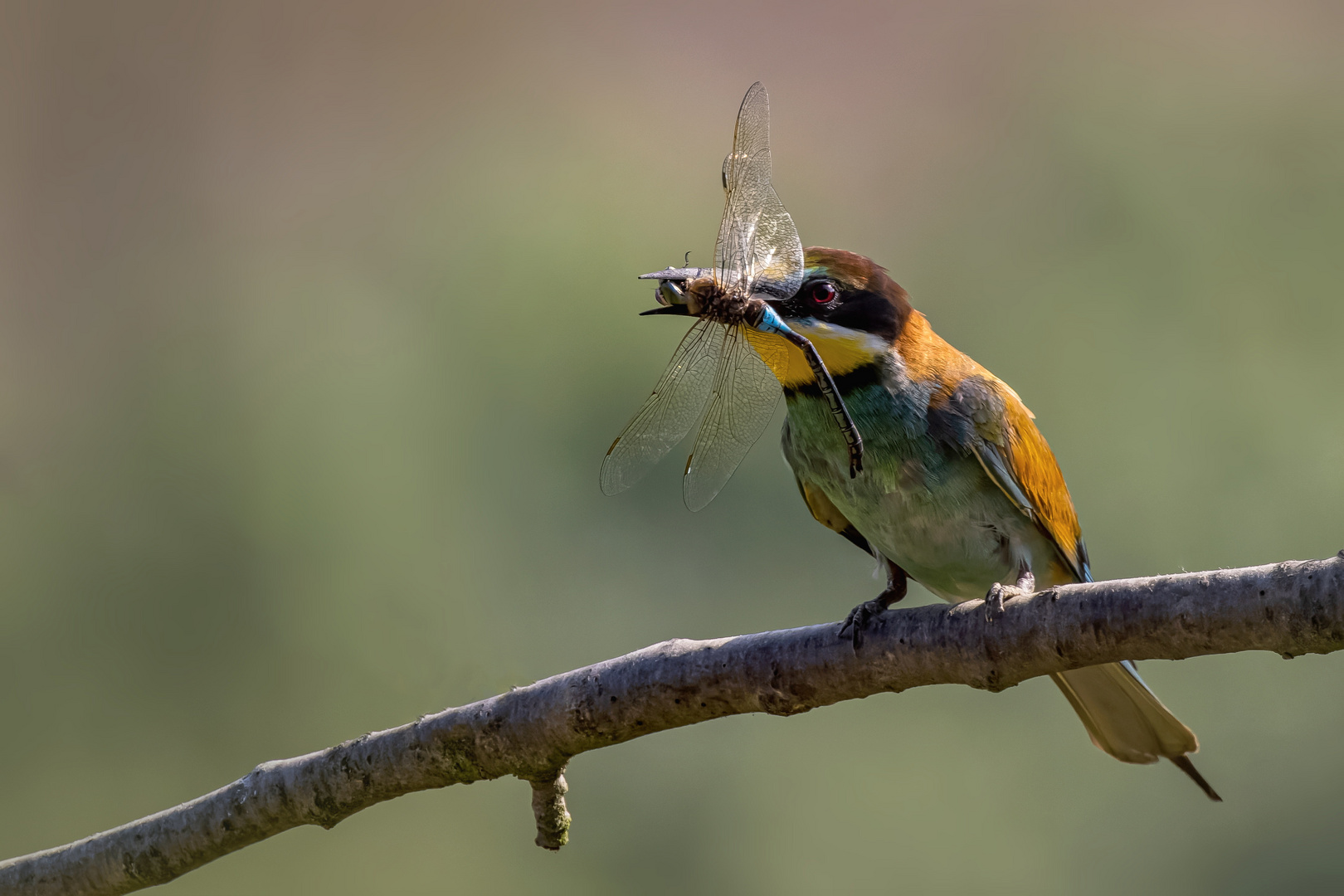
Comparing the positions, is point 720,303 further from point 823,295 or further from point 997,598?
point 997,598

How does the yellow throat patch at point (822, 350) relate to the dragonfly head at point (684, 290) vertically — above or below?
below

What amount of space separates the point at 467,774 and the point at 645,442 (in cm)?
44

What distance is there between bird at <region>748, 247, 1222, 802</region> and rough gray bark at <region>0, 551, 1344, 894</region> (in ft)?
0.95

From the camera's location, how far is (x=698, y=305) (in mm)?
1240

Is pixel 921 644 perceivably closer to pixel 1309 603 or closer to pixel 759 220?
pixel 1309 603

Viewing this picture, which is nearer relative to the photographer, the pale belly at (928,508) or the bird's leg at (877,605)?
the bird's leg at (877,605)

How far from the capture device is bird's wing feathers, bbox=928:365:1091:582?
130cm

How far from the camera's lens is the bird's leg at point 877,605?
102 cm

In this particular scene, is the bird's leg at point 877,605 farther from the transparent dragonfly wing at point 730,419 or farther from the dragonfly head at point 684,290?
the dragonfly head at point 684,290

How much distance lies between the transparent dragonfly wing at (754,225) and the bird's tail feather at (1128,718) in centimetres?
61

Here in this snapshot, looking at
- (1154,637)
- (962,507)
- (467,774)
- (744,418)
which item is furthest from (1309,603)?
(467,774)

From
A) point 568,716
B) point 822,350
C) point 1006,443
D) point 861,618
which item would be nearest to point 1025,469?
point 1006,443

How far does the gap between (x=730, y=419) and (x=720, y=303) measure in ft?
0.49

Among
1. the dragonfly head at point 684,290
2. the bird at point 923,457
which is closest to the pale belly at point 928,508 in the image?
the bird at point 923,457
